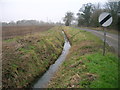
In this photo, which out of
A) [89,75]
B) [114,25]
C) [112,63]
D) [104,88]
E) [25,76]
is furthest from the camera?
[114,25]

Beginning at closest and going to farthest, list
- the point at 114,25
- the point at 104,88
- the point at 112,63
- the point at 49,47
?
the point at 104,88 < the point at 112,63 < the point at 49,47 < the point at 114,25

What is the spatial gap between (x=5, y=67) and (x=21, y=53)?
3.23 m

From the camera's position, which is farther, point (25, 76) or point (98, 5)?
point (98, 5)

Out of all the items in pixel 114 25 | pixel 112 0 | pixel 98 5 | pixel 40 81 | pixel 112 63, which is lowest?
pixel 40 81

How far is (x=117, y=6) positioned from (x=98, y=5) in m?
44.6

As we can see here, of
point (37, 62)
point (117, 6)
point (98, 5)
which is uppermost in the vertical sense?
point (98, 5)

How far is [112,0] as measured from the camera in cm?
3775

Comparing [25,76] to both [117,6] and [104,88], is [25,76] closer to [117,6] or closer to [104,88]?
[104,88]

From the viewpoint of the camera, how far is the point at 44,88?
27.1 ft

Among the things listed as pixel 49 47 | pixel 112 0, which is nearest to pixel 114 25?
pixel 112 0

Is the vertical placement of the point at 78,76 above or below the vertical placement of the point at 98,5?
below

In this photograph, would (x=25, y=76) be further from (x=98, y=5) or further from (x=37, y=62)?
(x=98, y=5)

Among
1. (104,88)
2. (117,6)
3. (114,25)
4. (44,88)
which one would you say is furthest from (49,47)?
(117,6)

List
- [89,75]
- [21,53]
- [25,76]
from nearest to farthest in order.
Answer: [89,75], [25,76], [21,53]
